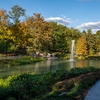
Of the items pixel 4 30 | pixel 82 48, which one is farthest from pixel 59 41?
pixel 4 30

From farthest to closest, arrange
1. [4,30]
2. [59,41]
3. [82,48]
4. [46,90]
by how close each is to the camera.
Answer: [59,41]
[82,48]
[4,30]
[46,90]

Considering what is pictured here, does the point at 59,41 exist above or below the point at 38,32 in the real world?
below

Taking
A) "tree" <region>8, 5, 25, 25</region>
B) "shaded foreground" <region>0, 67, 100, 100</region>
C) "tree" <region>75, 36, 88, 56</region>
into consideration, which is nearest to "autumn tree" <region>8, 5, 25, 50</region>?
"tree" <region>8, 5, 25, 25</region>

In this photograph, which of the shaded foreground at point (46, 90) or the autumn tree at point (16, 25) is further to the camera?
the autumn tree at point (16, 25)

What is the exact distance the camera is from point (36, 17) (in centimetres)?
4853

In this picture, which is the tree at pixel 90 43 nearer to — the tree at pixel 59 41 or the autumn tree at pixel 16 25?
the tree at pixel 59 41

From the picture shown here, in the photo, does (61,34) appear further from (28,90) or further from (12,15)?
(28,90)

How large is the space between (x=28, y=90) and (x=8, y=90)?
1174 millimetres

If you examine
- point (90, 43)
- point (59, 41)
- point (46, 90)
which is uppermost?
point (59, 41)

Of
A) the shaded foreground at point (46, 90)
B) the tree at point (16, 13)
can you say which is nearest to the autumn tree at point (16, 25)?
the tree at point (16, 13)

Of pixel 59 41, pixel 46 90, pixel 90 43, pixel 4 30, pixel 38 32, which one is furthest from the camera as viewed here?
pixel 59 41

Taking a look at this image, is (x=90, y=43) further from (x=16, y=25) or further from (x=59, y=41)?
(x=16, y=25)

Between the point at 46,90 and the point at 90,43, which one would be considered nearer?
the point at 46,90

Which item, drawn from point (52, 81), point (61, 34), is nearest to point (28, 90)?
point (52, 81)
